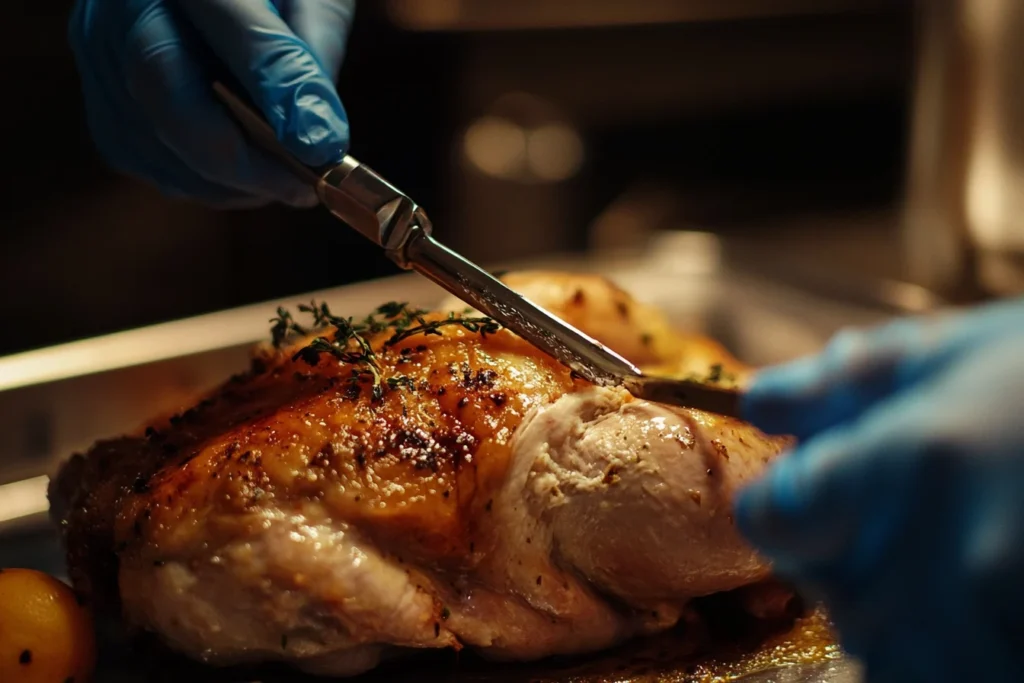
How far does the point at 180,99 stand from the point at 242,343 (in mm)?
877

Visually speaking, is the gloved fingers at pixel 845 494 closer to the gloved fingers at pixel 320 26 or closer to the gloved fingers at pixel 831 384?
the gloved fingers at pixel 831 384

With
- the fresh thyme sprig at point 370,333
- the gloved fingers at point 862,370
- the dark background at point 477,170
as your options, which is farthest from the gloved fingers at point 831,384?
the dark background at point 477,170

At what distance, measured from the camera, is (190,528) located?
146cm

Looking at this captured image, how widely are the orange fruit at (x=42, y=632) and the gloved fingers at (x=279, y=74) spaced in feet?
2.51

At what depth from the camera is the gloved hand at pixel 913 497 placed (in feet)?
2.82

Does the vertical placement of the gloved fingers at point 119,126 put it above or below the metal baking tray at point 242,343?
above

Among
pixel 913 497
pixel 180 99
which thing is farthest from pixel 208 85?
pixel 913 497

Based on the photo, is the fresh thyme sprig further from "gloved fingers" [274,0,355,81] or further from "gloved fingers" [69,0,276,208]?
"gloved fingers" [274,0,355,81]

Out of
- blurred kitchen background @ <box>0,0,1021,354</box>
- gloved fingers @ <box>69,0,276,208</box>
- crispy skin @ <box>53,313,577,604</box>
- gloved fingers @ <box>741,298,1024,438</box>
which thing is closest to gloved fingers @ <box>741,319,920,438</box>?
gloved fingers @ <box>741,298,1024,438</box>

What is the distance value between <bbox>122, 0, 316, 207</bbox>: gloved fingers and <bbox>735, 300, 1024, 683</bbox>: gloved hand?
1.18 meters

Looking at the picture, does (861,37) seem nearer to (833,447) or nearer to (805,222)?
(805,222)

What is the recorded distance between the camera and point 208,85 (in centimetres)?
186

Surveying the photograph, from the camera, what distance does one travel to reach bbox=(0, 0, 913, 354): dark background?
3.37m

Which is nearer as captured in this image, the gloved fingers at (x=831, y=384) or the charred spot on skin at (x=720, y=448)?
the gloved fingers at (x=831, y=384)
